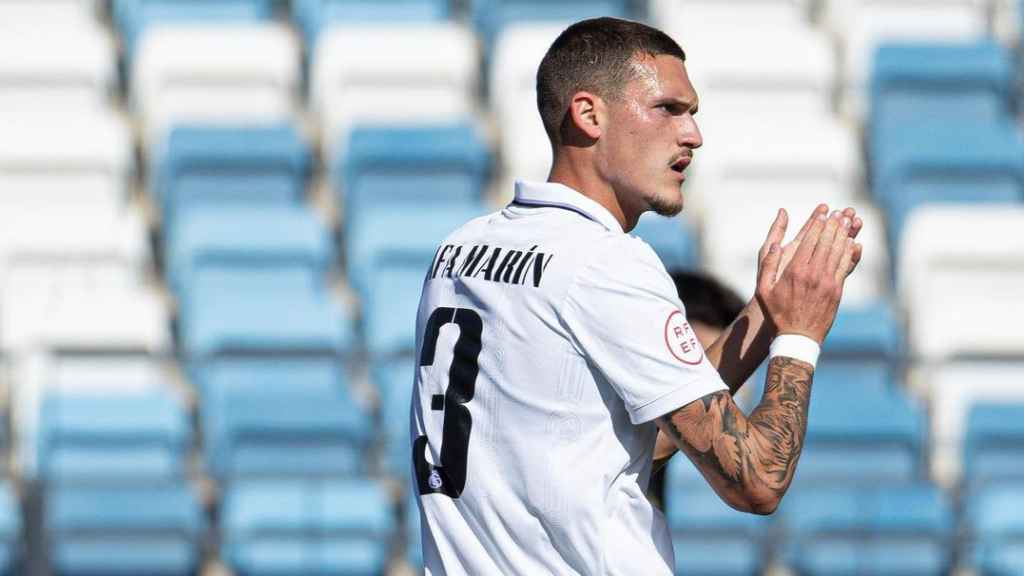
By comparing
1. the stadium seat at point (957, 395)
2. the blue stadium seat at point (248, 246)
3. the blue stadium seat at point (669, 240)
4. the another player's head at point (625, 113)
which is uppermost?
the another player's head at point (625, 113)

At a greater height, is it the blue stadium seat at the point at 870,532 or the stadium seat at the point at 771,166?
the stadium seat at the point at 771,166

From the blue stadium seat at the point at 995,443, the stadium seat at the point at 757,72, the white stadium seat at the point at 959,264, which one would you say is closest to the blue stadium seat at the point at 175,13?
the stadium seat at the point at 757,72

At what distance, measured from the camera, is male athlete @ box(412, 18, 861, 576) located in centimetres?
227

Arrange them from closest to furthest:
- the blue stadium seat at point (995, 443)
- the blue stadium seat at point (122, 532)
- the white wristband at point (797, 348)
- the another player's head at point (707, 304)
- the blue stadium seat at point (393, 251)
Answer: the white wristband at point (797, 348) → the another player's head at point (707, 304) → the blue stadium seat at point (122, 532) → the blue stadium seat at point (995, 443) → the blue stadium seat at point (393, 251)

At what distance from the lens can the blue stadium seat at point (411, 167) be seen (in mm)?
7105

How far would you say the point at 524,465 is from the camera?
2.33m

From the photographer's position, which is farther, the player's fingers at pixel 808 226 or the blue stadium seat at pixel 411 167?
the blue stadium seat at pixel 411 167

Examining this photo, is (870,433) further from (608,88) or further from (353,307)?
(608,88)

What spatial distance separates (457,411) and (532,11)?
582 centimetres

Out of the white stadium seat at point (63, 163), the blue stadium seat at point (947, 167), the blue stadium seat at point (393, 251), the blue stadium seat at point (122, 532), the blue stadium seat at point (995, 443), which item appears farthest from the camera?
the blue stadium seat at point (947, 167)

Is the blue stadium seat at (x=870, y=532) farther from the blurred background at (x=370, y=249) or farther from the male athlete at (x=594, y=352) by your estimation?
the male athlete at (x=594, y=352)

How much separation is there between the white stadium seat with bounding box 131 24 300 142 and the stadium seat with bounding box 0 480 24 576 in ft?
6.98

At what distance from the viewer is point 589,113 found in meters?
2.43

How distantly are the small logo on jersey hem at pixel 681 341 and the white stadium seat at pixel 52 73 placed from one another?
554 centimetres
